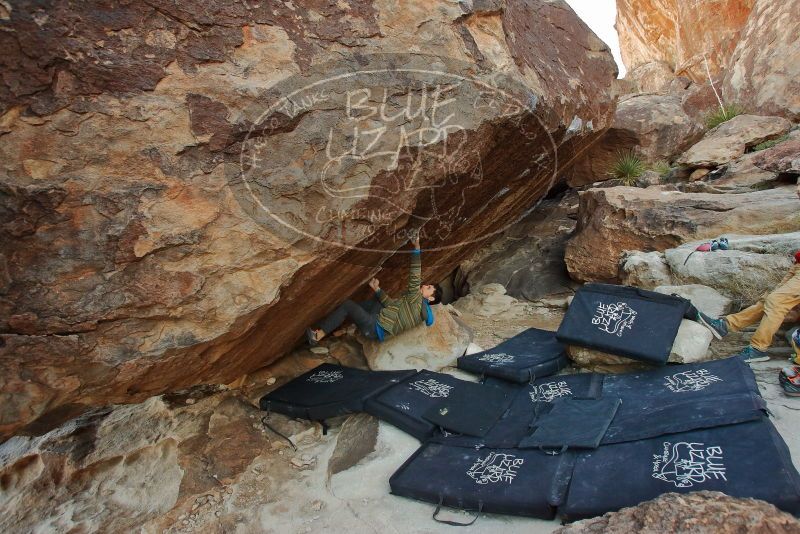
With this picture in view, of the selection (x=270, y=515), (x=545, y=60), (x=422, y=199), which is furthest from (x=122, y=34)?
(x=545, y=60)

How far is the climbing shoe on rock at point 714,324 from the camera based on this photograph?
9.92 ft

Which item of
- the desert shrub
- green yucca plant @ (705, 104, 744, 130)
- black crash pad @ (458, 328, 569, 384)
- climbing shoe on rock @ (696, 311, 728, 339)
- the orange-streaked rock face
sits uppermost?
the orange-streaked rock face

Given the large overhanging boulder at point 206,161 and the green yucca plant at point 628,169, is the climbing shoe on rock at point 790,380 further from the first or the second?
the green yucca plant at point 628,169

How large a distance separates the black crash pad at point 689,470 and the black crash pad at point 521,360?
38.6 inches

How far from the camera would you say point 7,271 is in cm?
182

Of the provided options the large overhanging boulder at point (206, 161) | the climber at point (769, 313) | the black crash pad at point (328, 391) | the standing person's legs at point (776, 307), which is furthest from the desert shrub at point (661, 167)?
the black crash pad at point (328, 391)

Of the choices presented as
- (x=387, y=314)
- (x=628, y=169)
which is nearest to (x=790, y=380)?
(x=387, y=314)

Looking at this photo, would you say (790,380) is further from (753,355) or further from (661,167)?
(661,167)

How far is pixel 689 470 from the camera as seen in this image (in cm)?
184

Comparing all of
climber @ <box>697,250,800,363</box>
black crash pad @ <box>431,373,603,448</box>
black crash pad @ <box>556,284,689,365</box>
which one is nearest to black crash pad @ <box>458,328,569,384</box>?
black crash pad @ <box>431,373,603,448</box>

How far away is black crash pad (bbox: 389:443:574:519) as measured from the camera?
1964 mm

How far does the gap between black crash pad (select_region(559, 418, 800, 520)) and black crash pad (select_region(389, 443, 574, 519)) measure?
0.09 m

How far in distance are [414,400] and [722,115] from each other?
26.0 feet

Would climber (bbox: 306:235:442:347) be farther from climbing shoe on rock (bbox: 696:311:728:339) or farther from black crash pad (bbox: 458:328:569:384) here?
climbing shoe on rock (bbox: 696:311:728:339)
